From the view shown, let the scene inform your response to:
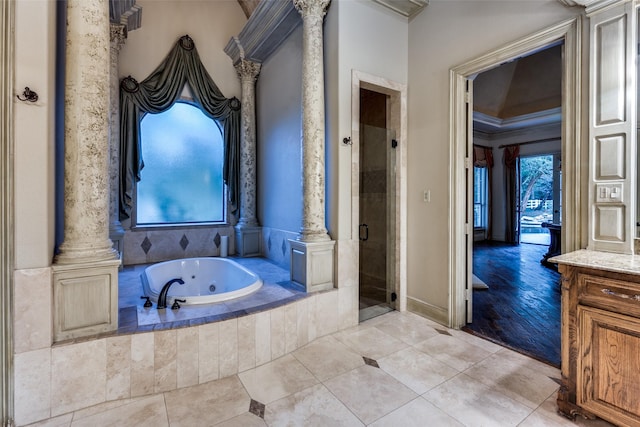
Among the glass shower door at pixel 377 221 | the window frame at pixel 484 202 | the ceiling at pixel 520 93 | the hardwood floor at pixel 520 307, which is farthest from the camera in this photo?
the window frame at pixel 484 202

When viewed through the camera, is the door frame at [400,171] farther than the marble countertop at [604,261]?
Yes

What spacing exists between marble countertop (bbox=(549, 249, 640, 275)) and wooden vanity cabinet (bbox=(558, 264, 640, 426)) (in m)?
0.03

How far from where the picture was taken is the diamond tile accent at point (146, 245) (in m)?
3.77

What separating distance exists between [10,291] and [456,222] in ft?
10.2

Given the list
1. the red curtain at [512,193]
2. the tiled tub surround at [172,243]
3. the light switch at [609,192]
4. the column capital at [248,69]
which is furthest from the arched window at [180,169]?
the red curtain at [512,193]

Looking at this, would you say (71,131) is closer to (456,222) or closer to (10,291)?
(10,291)

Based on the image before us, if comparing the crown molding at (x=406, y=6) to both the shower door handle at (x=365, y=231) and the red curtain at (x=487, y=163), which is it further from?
the red curtain at (x=487, y=163)

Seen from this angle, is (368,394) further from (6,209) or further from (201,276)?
(201,276)

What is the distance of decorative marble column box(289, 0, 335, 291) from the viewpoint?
268cm

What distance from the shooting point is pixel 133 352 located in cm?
179

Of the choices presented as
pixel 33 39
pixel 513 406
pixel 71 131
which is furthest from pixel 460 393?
pixel 33 39

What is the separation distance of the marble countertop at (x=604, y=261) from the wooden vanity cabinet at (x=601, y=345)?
34mm

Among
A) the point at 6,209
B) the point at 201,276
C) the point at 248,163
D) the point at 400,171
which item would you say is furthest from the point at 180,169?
the point at 400,171

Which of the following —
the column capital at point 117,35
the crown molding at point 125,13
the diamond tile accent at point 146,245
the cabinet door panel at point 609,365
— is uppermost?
the crown molding at point 125,13
